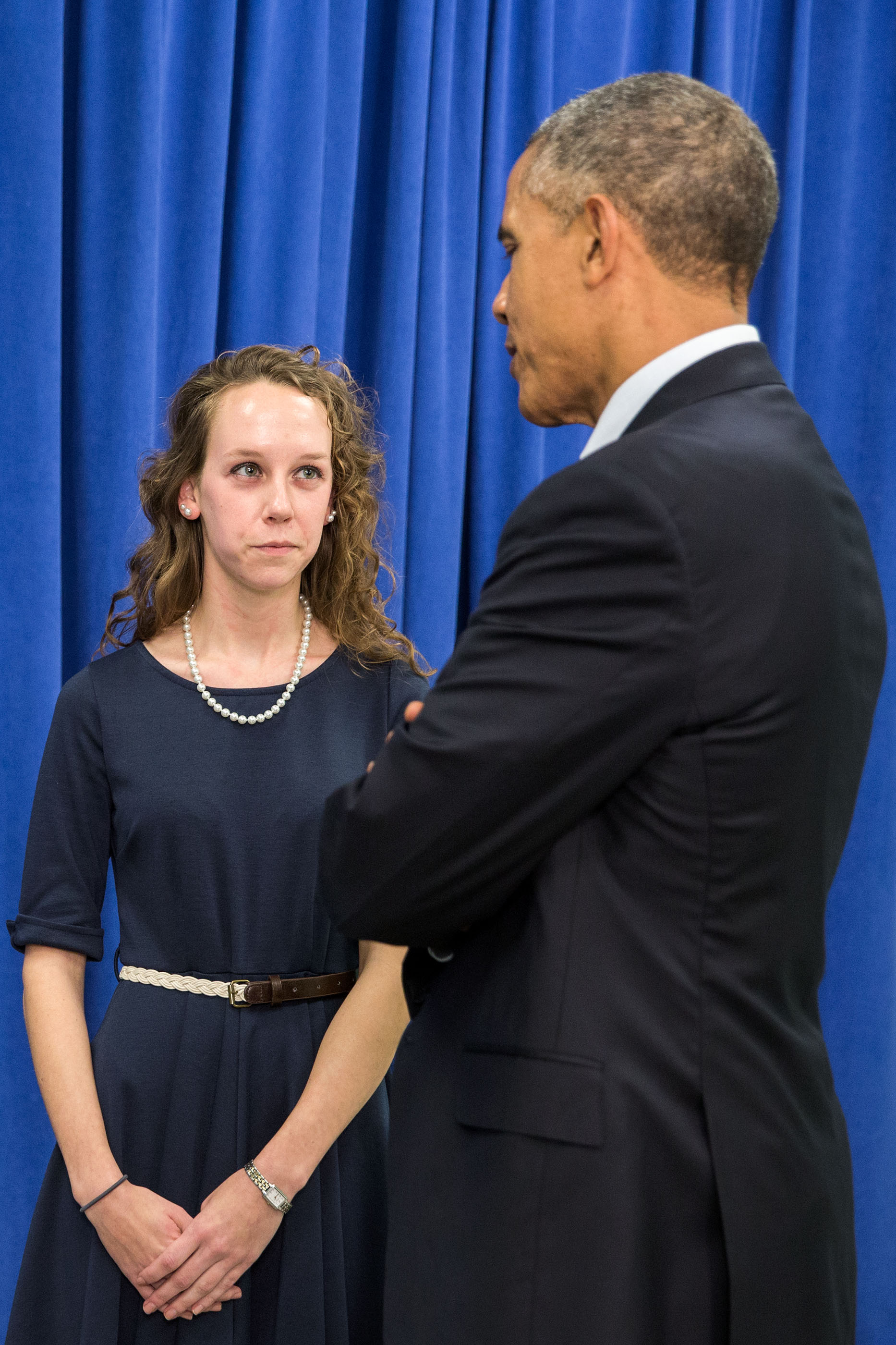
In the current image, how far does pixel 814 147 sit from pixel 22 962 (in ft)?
7.41

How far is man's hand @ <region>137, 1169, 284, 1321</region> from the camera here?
4.26ft

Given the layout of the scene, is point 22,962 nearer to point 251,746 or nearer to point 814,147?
Result: point 251,746

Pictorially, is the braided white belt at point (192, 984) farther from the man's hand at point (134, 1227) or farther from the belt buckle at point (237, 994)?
the man's hand at point (134, 1227)

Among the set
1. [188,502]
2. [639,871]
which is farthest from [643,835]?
[188,502]

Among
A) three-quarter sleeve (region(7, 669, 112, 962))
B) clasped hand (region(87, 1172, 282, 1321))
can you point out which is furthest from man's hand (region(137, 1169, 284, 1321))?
three-quarter sleeve (region(7, 669, 112, 962))

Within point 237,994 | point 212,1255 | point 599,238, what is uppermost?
point 599,238

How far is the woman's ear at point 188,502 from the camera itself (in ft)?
5.10

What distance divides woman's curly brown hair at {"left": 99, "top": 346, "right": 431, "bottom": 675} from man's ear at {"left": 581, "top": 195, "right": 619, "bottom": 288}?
0.62 metres

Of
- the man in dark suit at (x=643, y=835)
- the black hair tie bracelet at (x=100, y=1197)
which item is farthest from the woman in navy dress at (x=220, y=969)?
the man in dark suit at (x=643, y=835)

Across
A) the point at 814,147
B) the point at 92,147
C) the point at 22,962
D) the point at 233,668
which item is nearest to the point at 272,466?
the point at 233,668

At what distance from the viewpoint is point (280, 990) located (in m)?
1.40

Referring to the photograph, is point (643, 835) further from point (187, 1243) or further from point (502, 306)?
point (187, 1243)

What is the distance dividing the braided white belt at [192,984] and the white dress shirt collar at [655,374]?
753 millimetres

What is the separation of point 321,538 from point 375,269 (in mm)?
856
